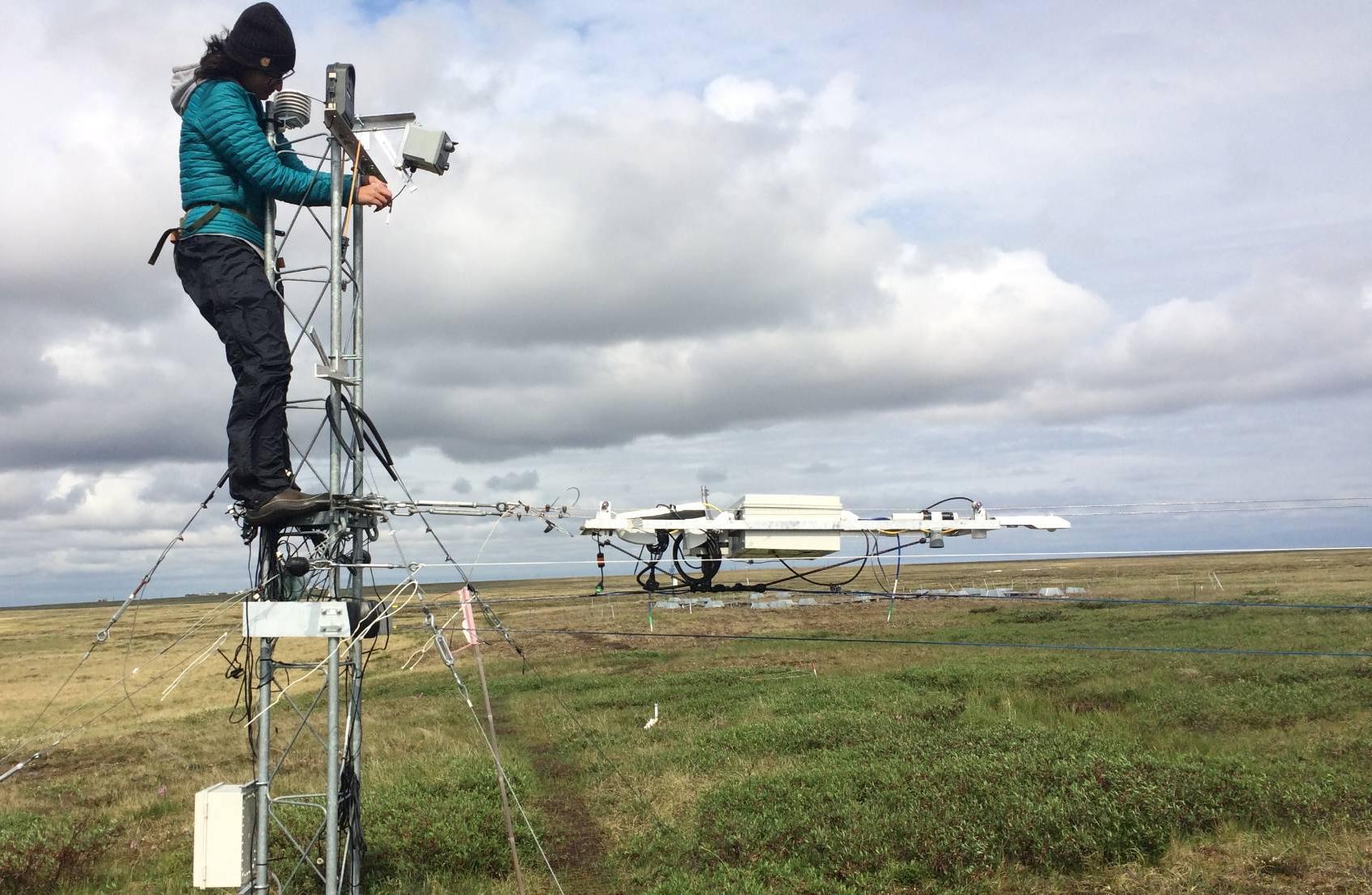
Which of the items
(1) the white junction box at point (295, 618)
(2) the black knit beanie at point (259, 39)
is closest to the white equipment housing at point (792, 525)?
(1) the white junction box at point (295, 618)

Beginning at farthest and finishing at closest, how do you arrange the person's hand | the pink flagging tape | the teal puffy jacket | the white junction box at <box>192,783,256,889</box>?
1. the pink flagging tape
2. the person's hand
3. the teal puffy jacket
4. the white junction box at <box>192,783,256,889</box>

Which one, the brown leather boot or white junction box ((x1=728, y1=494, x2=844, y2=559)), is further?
white junction box ((x1=728, y1=494, x2=844, y2=559))

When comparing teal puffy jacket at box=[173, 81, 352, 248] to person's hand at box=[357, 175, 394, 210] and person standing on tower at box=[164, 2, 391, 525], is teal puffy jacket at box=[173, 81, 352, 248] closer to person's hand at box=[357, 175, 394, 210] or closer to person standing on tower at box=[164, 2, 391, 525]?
person standing on tower at box=[164, 2, 391, 525]

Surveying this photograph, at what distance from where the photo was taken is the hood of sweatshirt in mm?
6648

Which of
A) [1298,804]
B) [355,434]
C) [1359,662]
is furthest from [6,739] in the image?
[1359,662]

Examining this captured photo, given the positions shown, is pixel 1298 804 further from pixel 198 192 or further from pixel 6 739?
pixel 6 739

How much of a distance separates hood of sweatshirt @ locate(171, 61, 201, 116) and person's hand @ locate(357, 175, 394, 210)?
1.31 m

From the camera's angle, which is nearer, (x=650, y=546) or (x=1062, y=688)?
(x=650, y=546)

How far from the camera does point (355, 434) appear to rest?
7066 millimetres

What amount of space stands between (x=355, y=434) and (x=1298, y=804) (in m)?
10.6

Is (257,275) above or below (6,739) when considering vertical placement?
above

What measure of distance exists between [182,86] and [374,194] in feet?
4.95

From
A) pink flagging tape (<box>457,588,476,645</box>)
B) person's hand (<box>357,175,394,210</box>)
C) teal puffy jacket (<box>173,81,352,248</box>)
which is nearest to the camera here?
teal puffy jacket (<box>173,81,352,248</box>)

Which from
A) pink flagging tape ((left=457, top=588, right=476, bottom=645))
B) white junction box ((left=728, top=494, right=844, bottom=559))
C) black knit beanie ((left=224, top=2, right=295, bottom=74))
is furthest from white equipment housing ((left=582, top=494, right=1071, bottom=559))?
black knit beanie ((left=224, top=2, right=295, bottom=74))
